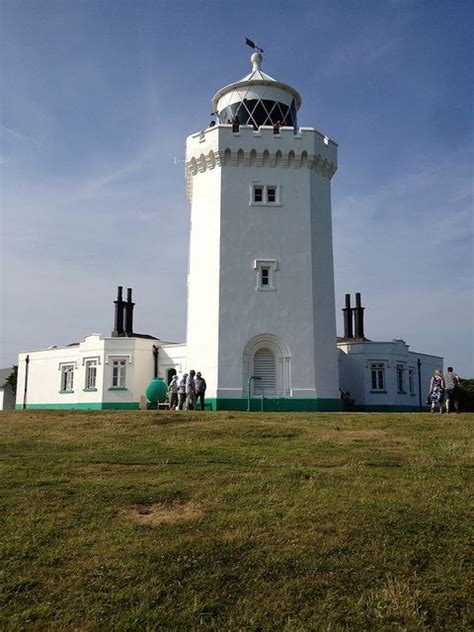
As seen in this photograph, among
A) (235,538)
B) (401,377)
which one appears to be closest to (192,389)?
(235,538)

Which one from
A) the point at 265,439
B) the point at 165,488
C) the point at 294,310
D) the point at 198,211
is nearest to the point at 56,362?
the point at 198,211

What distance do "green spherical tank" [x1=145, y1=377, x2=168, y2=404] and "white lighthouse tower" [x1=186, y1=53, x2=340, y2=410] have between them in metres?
4.56

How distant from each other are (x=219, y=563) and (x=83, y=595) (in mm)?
1429

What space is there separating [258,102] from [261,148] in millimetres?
2879

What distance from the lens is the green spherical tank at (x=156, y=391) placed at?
93.9 ft

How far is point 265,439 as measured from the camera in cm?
1301

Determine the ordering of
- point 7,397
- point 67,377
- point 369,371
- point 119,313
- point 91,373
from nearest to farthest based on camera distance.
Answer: point 369,371 → point 91,373 → point 67,377 → point 119,313 → point 7,397

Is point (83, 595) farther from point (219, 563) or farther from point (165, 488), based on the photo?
point (165, 488)

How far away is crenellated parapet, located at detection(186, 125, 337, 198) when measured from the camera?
24.6 meters

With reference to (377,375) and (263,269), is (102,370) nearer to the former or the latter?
(263,269)

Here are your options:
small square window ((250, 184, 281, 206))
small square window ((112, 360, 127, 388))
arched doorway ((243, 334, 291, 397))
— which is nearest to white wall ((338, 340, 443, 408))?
arched doorway ((243, 334, 291, 397))

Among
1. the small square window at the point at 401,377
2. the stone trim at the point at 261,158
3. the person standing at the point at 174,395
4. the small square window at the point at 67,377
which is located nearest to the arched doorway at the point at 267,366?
the person standing at the point at 174,395

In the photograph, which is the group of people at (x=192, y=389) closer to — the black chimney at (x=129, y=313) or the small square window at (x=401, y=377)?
the small square window at (x=401, y=377)

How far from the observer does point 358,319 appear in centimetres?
3872
